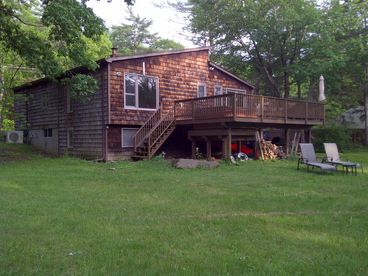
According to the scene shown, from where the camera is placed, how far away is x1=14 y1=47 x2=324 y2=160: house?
16.2 metres

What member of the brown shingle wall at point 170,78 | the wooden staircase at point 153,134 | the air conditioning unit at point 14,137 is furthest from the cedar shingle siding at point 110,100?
the air conditioning unit at point 14,137

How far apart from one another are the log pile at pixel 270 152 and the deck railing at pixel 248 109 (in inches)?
54.8

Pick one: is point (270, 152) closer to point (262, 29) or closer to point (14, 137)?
point (262, 29)

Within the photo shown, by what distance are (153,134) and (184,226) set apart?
11731 mm

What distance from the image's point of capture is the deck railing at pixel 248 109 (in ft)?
50.4

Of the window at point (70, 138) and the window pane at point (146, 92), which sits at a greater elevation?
the window pane at point (146, 92)

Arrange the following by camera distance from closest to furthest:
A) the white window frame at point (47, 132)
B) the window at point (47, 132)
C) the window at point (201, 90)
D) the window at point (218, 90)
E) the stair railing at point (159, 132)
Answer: the stair railing at point (159, 132)
the window at point (201, 90)
the window at point (218, 90)
the white window frame at point (47, 132)
the window at point (47, 132)

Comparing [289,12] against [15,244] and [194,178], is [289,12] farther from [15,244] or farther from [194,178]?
[15,244]

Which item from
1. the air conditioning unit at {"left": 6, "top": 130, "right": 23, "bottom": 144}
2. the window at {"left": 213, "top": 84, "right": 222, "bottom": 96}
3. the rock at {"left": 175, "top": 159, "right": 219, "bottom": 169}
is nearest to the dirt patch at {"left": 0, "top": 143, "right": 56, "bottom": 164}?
the air conditioning unit at {"left": 6, "top": 130, "right": 23, "bottom": 144}

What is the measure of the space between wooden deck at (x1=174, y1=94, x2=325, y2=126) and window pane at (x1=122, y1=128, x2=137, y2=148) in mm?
2141

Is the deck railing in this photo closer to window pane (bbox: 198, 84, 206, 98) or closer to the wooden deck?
the wooden deck

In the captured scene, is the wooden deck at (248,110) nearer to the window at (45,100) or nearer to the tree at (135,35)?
the window at (45,100)

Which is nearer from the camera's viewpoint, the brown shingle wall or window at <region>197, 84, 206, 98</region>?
the brown shingle wall

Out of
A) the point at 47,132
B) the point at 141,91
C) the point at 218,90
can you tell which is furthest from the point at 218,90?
the point at 47,132
